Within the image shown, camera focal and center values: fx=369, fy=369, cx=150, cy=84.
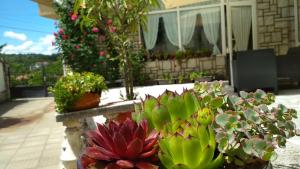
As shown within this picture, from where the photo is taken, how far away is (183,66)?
9.99m

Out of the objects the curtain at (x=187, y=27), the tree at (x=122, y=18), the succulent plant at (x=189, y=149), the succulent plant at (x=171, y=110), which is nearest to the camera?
the succulent plant at (x=189, y=149)

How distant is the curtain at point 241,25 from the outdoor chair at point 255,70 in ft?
10.4

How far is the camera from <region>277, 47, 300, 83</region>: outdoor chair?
7.53 m

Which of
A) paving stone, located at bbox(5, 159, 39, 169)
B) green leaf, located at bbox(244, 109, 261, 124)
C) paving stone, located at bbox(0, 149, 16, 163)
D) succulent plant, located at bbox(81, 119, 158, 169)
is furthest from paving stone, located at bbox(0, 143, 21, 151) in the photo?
green leaf, located at bbox(244, 109, 261, 124)

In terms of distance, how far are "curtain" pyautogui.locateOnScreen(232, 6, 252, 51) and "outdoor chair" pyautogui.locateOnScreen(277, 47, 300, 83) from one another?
2611mm

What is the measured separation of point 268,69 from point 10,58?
44.0 ft

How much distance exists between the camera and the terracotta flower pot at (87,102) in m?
3.58

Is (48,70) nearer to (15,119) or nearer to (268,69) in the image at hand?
(15,119)

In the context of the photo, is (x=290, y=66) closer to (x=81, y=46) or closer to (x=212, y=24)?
(x=212, y=24)

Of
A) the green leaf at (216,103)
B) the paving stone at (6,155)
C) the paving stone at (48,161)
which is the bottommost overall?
the paving stone at (6,155)

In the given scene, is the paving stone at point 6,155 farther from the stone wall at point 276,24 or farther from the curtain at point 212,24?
the stone wall at point 276,24

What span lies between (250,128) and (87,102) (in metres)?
2.54

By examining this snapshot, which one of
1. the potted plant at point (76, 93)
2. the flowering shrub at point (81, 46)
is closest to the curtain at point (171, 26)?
the flowering shrub at point (81, 46)

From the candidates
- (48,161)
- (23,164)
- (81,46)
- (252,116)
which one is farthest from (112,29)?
(81,46)
